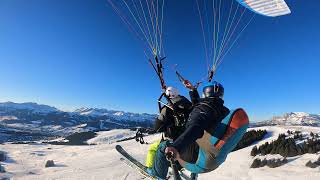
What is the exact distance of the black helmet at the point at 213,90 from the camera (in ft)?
17.4

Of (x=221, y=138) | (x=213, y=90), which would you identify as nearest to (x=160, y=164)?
(x=221, y=138)

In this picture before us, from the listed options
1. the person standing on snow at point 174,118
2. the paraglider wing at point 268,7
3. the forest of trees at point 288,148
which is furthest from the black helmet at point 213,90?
the forest of trees at point 288,148

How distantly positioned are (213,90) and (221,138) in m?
0.77

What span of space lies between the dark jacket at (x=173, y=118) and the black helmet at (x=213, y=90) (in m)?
1.02

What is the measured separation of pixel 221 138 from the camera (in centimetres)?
512

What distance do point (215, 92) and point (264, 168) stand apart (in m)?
10.9

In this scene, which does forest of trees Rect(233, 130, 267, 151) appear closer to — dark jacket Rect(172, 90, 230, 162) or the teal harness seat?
dark jacket Rect(172, 90, 230, 162)

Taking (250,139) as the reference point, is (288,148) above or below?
below

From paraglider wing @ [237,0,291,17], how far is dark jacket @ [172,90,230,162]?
6047 mm

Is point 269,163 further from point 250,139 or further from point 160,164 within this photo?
point 160,164

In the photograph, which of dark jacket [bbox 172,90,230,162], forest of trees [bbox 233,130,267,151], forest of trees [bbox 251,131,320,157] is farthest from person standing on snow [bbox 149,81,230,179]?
forest of trees [bbox 233,130,267,151]

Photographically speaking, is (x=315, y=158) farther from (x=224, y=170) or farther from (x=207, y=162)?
(x=207, y=162)

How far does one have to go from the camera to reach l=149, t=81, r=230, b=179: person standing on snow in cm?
414

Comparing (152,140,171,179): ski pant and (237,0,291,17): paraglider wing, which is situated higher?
(237,0,291,17): paraglider wing
